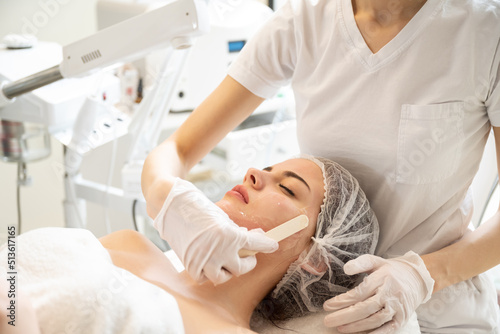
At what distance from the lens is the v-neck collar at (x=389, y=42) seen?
1202mm

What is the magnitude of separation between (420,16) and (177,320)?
86 centimetres

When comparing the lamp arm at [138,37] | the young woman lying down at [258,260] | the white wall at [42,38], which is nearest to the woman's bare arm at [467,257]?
the young woman lying down at [258,260]

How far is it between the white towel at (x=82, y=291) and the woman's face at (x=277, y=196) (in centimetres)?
26

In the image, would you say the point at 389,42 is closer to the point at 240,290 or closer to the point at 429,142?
the point at 429,142

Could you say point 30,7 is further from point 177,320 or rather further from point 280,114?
point 177,320

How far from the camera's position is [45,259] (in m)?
1.07

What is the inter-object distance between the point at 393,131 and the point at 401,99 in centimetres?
8

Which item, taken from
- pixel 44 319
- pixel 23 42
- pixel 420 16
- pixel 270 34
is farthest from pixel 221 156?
pixel 44 319

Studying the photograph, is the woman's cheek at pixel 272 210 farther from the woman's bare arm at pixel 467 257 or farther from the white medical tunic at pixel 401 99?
the woman's bare arm at pixel 467 257

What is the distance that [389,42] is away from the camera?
1.23 m

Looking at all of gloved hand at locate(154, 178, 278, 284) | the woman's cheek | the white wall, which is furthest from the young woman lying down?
the white wall

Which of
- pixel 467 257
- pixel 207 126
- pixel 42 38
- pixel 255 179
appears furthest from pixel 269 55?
pixel 42 38

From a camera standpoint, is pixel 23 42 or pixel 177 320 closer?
pixel 177 320

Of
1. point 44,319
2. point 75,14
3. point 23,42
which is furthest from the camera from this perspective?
point 75,14
